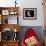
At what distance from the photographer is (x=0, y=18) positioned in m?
5.63

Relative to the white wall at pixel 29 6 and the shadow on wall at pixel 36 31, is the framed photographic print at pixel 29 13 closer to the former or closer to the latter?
the white wall at pixel 29 6

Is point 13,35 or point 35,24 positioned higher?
point 35,24

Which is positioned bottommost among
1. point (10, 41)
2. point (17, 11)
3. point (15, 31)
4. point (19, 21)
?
point (10, 41)

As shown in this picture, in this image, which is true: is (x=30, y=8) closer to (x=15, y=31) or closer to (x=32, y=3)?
(x=32, y=3)

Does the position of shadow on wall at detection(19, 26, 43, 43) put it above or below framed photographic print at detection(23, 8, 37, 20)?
below

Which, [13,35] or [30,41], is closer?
[30,41]

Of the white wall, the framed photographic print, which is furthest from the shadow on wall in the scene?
the framed photographic print

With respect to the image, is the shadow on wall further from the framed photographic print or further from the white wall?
the framed photographic print

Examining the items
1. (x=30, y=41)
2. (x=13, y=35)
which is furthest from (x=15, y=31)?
(x=30, y=41)

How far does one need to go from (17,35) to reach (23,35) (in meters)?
0.23

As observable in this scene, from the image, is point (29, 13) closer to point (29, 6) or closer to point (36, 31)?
point (29, 6)

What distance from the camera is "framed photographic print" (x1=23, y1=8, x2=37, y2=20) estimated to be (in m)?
5.72

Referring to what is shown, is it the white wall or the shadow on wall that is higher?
the white wall

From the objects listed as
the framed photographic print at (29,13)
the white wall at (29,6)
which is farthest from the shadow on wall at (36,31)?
the framed photographic print at (29,13)
